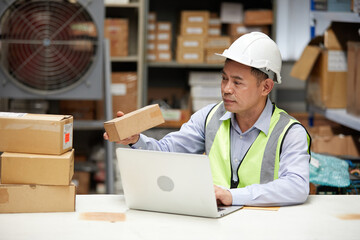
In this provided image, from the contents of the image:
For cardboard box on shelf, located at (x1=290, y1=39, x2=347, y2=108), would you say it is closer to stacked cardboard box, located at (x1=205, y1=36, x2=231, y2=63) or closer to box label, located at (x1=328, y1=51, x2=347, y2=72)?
box label, located at (x1=328, y1=51, x2=347, y2=72)

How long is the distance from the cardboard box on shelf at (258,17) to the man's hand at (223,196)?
264cm

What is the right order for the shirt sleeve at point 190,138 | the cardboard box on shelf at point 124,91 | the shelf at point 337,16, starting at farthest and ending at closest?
the cardboard box on shelf at point 124,91
the shelf at point 337,16
the shirt sleeve at point 190,138

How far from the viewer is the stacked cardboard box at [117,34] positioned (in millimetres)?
4137

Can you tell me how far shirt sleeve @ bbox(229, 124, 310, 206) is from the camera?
1.79 meters

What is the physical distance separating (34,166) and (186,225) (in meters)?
0.51

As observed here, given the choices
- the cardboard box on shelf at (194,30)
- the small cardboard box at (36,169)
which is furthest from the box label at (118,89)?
the small cardboard box at (36,169)

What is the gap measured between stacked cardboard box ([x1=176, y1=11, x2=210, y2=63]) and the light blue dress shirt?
1.95 m

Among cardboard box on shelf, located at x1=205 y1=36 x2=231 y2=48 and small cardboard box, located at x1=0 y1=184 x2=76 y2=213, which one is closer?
small cardboard box, located at x1=0 y1=184 x2=76 y2=213

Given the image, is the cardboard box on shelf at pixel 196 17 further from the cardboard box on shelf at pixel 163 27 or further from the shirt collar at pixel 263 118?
the shirt collar at pixel 263 118

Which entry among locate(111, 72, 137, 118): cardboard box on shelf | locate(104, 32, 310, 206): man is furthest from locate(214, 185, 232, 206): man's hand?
locate(111, 72, 137, 118): cardboard box on shelf

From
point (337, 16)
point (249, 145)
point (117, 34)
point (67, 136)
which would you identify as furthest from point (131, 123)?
point (117, 34)

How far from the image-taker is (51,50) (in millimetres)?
3303

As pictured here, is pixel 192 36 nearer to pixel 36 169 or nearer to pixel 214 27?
pixel 214 27

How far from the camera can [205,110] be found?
2.31 metres
